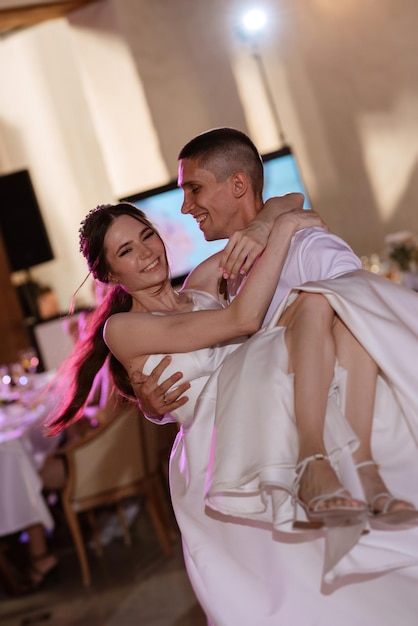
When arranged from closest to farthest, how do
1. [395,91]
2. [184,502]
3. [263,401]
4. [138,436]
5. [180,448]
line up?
[263,401] → [184,502] → [180,448] → [138,436] → [395,91]

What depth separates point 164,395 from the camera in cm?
278

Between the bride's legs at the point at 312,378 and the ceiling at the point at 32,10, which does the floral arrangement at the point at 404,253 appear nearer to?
the ceiling at the point at 32,10

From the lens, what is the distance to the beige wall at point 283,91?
24.1 ft

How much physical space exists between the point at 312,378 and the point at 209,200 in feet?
3.19

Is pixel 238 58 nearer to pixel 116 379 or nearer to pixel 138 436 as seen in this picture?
pixel 138 436

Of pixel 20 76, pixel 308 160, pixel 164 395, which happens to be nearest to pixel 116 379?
pixel 164 395

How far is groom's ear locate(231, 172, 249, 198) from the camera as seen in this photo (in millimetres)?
3025

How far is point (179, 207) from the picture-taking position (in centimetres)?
758

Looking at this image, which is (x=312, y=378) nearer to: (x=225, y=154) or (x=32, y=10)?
(x=225, y=154)

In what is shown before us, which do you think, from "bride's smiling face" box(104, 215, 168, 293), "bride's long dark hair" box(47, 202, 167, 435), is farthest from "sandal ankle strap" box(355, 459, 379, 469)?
"bride's long dark hair" box(47, 202, 167, 435)

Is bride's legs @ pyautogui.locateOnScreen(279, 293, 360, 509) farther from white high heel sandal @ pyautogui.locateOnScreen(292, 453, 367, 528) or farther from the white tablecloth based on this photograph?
the white tablecloth

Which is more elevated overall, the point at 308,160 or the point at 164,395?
the point at 308,160

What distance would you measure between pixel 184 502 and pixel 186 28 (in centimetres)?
612

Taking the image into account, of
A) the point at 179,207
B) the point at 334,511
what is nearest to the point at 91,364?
the point at 334,511
